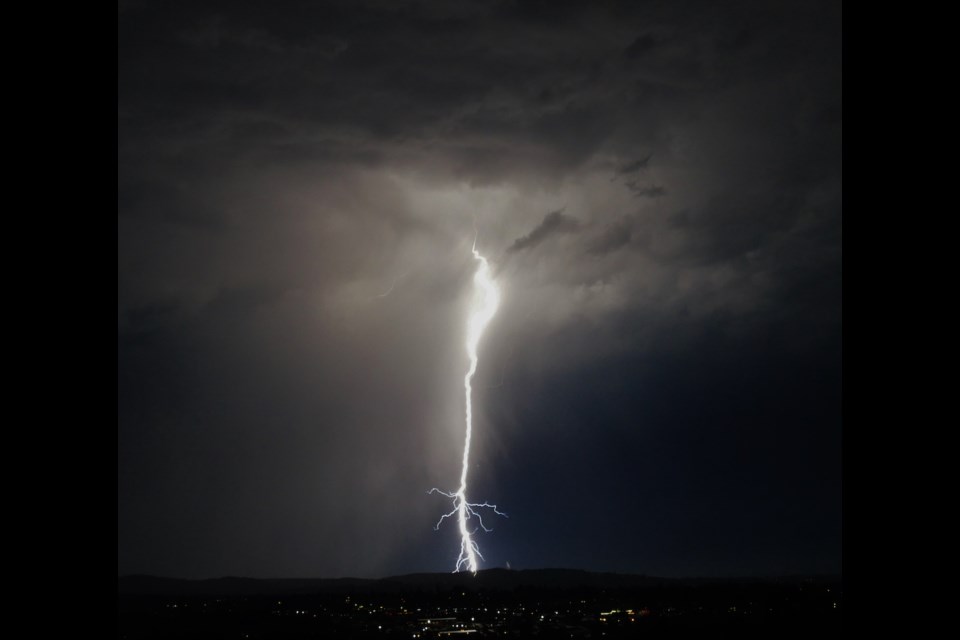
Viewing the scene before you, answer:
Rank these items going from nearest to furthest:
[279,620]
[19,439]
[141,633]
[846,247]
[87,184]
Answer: [19,439]
[87,184]
[846,247]
[141,633]
[279,620]

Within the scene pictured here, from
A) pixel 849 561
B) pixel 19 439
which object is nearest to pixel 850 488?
pixel 849 561

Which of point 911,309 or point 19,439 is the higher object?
point 911,309

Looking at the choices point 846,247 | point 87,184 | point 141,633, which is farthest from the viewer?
point 141,633

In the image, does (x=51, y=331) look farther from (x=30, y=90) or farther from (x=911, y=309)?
(x=911, y=309)

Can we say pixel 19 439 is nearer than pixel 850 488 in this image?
Yes

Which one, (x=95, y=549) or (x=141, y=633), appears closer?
(x=95, y=549)

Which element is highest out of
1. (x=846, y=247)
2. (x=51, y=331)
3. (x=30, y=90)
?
(x=30, y=90)

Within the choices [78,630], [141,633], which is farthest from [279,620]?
[78,630]

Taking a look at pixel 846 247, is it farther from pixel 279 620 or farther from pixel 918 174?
pixel 279 620

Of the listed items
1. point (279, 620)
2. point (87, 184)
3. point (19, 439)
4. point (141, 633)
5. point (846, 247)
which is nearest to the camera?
point (19, 439)
